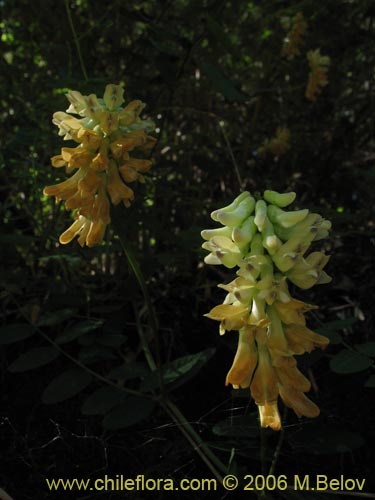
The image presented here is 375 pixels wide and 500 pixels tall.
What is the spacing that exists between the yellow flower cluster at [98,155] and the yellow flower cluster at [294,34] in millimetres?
1418

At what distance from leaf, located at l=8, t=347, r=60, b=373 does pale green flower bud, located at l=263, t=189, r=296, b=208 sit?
83 centimetres

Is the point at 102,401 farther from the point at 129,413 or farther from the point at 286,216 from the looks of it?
the point at 286,216

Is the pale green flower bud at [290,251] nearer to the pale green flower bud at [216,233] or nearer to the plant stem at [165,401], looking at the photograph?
the pale green flower bud at [216,233]

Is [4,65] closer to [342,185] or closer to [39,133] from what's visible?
[39,133]

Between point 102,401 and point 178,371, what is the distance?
0.22 metres

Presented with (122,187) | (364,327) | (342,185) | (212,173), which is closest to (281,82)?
(342,185)

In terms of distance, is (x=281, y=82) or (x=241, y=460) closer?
(x=241, y=460)

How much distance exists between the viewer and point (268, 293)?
109 centimetres

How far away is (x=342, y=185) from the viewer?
2.97m

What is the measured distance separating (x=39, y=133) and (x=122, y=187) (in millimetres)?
632

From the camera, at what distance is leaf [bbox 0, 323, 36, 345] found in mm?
1721

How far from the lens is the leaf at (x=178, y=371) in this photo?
1.57 meters

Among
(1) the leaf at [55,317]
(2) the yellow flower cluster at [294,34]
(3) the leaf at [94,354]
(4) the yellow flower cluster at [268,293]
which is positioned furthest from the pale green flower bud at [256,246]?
(2) the yellow flower cluster at [294,34]

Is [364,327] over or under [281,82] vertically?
under
